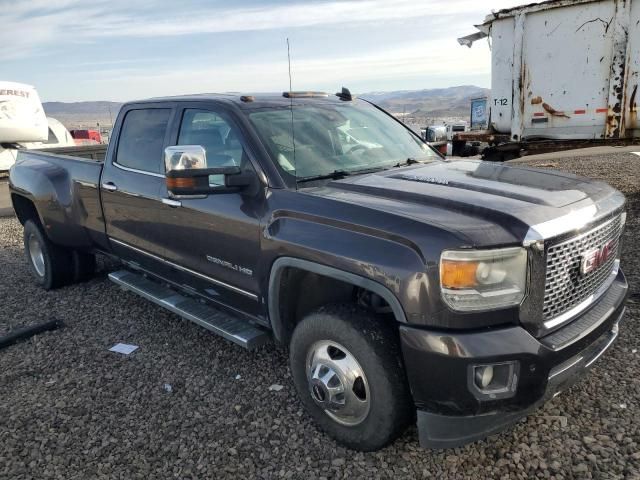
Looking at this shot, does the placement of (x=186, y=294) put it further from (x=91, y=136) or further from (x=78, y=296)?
(x=91, y=136)

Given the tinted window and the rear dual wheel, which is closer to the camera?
the tinted window

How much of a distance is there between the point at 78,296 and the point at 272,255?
3205mm

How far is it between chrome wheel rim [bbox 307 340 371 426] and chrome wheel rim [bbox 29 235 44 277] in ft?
13.0

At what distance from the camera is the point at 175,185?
2.78 metres

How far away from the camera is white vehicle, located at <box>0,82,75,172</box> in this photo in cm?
1266

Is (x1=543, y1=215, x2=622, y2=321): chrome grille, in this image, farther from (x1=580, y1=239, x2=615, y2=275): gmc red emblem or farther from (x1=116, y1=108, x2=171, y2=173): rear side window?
(x1=116, y1=108, x2=171, y2=173): rear side window

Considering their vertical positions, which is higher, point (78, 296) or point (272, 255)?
point (272, 255)

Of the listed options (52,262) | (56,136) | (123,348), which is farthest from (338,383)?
(56,136)

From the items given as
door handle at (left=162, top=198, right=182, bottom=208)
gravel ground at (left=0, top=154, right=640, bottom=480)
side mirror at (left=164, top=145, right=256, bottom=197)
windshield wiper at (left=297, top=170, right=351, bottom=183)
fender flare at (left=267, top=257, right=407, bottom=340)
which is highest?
side mirror at (left=164, top=145, right=256, bottom=197)

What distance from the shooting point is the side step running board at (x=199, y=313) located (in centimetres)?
319

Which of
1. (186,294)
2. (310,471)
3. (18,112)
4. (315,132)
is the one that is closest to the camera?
(310,471)

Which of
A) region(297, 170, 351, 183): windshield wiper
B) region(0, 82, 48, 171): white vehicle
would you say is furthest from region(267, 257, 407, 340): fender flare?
region(0, 82, 48, 171): white vehicle

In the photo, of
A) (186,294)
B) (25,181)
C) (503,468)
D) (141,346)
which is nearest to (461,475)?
(503,468)

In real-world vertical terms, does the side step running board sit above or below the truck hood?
below
